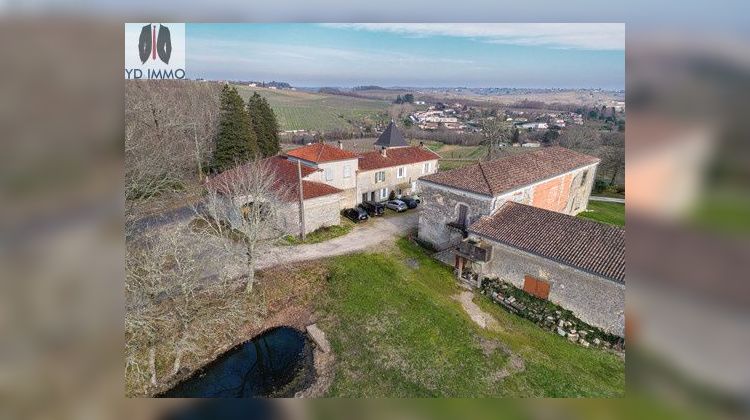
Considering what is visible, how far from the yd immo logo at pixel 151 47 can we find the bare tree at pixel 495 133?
28674 millimetres

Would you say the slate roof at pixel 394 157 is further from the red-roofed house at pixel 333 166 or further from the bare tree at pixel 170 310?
the bare tree at pixel 170 310

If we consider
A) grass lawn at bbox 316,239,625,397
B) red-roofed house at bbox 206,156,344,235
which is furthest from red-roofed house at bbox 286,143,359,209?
grass lawn at bbox 316,239,625,397

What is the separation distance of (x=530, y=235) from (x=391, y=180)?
39.6 ft

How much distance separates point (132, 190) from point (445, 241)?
37.7 feet

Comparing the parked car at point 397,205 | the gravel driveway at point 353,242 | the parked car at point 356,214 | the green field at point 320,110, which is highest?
the green field at point 320,110

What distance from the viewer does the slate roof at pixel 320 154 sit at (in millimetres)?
20094

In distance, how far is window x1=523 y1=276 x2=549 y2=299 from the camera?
11.9 m

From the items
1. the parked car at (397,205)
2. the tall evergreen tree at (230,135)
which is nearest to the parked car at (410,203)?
the parked car at (397,205)

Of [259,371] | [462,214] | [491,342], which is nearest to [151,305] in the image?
[259,371]

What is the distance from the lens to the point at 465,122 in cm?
3844

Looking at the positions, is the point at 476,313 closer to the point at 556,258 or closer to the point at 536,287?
the point at 536,287

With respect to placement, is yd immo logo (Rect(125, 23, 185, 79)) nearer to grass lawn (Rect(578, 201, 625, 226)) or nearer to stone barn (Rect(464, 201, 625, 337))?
stone barn (Rect(464, 201, 625, 337))
